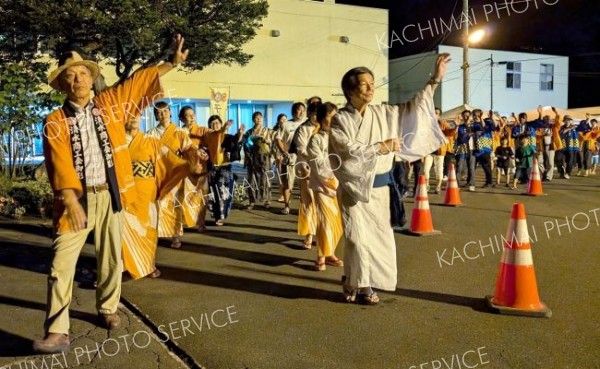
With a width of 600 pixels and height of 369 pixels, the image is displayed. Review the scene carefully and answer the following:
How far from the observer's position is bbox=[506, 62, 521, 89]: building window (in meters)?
30.4

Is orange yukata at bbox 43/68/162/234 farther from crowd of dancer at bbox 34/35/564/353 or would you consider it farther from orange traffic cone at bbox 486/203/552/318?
orange traffic cone at bbox 486/203/552/318

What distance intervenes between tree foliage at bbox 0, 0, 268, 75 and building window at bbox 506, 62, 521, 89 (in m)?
20.4

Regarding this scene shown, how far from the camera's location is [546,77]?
32094 millimetres

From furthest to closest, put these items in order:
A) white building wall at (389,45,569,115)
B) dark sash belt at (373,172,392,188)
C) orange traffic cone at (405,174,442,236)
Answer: white building wall at (389,45,569,115)
orange traffic cone at (405,174,442,236)
dark sash belt at (373,172,392,188)

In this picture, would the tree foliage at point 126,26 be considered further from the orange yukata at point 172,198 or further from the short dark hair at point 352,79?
the short dark hair at point 352,79

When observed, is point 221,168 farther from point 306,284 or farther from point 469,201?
point 469,201

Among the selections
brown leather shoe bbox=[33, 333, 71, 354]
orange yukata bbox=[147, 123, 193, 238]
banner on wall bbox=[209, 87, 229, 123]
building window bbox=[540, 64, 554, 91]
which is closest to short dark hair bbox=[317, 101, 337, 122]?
orange yukata bbox=[147, 123, 193, 238]

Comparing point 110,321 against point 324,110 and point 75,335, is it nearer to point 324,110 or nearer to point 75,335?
point 75,335

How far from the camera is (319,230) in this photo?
5941mm

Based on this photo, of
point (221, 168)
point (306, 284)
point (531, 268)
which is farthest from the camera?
point (221, 168)

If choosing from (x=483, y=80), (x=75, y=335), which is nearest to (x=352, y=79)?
A: (x=75, y=335)

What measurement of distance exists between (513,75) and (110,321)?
1191 inches

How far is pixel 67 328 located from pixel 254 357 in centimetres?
134

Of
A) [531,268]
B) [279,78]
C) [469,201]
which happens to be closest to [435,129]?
[531,268]
